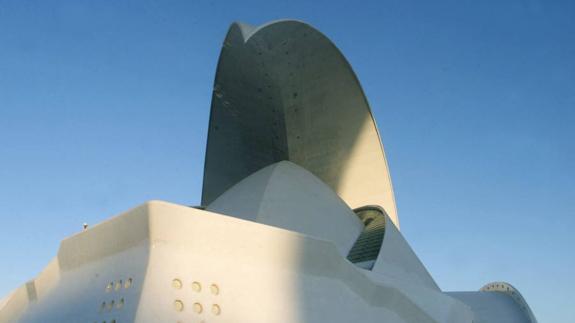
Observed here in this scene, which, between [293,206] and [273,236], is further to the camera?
[293,206]

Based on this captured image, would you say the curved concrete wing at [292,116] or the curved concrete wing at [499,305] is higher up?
the curved concrete wing at [292,116]

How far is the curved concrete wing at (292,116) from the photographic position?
16984mm

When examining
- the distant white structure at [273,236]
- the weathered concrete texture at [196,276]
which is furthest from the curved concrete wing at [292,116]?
the weathered concrete texture at [196,276]

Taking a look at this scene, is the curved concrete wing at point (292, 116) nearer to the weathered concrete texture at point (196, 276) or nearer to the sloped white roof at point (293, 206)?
the sloped white roof at point (293, 206)

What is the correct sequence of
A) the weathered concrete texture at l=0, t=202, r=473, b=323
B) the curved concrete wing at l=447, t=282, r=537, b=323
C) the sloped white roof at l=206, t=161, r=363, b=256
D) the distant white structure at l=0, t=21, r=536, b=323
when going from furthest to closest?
the curved concrete wing at l=447, t=282, r=537, b=323
the sloped white roof at l=206, t=161, r=363, b=256
the distant white structure at l=0, t=21, r=536, b=323
the weathered concrete texture at l=0, t=202, r=473, b=323

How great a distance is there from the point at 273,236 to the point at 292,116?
9.15 meters

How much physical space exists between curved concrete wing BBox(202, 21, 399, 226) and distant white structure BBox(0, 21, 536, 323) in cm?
4

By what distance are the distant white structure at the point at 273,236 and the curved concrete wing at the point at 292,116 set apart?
42mm

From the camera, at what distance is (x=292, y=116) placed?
17.9 meters

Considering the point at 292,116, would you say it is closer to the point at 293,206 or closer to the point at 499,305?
the point at 293,206

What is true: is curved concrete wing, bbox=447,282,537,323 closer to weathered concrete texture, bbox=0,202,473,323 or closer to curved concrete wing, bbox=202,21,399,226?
curved concrete wing, bbox=202,21,399,226

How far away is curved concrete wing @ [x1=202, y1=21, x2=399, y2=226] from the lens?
17.0 m

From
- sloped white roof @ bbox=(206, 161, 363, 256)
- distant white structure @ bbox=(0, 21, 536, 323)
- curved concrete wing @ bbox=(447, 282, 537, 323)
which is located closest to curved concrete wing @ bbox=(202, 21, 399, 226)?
distant white structure @ bbox=(0, 21, 536, 323)

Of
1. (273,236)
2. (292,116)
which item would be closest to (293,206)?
(292,116)
